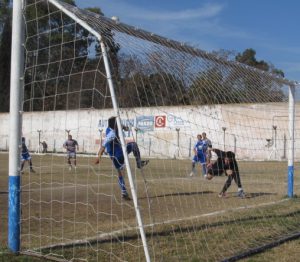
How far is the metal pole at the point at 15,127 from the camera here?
6375 millimetres

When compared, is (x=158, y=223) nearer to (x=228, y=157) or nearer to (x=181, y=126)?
(x=228, y=157)

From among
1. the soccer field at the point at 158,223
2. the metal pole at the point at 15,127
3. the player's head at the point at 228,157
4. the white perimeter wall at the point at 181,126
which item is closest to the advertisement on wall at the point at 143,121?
the white perimeter wall at the point at 181,126

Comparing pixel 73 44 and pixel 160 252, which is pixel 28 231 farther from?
pixel 73 44

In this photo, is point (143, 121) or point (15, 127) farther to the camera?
point (143, 121)

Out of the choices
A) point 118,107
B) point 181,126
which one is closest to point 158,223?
point 118,107

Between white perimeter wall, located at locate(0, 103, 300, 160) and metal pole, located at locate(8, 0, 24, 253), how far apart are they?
427 mm

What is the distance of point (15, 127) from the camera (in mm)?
6465

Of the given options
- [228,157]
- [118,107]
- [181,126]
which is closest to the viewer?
[118,107]

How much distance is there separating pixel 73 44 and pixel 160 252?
285cm

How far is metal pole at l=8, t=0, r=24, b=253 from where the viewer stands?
638 cm

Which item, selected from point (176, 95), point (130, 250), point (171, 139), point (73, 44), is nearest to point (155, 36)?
point (176, 95)

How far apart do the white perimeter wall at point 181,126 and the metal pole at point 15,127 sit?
427 mm

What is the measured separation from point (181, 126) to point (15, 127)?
1577 cm

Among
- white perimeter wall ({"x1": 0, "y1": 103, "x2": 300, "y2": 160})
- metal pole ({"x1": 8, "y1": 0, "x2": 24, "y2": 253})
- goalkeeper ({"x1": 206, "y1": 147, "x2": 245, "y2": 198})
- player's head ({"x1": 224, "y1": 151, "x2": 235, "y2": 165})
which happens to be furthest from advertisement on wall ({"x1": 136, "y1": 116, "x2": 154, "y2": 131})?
metal pole ({"x1": 8, "y1": 0, "x2": 24, "y2": 253})
